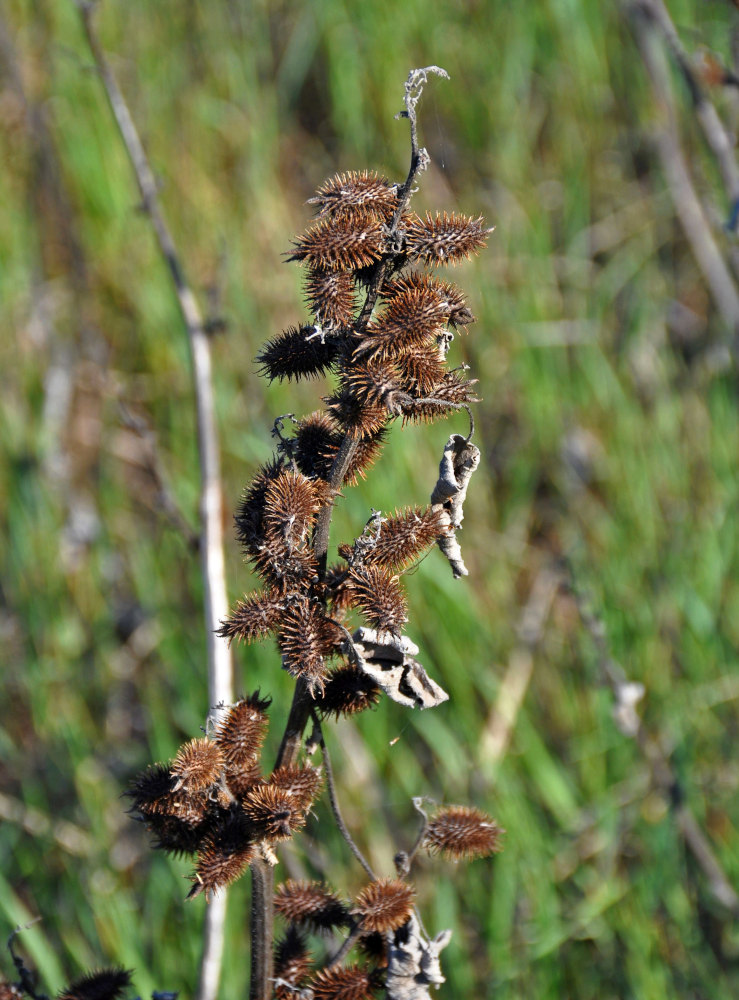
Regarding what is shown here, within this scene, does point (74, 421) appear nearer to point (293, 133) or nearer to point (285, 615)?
point (293, 133)

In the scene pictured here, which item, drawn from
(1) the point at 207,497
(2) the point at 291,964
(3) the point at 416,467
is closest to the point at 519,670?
(3) the point at 416,467

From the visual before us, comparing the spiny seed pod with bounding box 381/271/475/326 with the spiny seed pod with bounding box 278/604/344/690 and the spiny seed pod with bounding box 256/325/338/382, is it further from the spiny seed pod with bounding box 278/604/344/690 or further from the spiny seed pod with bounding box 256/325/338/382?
the spiny seed pod with bounding box 278/604/344/690

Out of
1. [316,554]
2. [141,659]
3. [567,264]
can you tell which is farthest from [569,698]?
[316,554]

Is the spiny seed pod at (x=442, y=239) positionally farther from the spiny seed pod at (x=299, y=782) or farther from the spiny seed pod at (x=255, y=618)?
the spiny seed pod at (x=299, y=782)

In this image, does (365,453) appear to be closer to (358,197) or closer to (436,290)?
(436,290)

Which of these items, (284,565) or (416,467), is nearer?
(284,565)

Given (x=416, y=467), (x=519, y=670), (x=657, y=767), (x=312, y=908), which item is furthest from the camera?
(x=416, y=467)

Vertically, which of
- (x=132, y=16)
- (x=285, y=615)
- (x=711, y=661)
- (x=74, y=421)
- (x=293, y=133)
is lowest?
(x=285, y=615)
